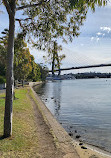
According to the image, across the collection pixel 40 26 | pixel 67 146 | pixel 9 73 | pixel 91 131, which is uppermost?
pixel 40 26

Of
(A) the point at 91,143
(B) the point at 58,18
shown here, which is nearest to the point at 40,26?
(B) the point at 58,18

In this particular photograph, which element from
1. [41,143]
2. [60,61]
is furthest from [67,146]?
[60,61]

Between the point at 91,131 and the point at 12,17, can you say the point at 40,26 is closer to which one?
the point at 12,17

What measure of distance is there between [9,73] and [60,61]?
2.61 m

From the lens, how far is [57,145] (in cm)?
867

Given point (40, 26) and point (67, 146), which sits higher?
point (40, 26)

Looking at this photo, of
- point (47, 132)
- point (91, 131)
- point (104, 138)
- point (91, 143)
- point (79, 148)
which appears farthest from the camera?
point (91, 131)

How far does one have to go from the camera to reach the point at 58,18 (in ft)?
29.5

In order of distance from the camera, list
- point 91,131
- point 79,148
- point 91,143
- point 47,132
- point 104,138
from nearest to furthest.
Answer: point 79,148
point 47,132
point 91,143
point 104,138
point 91,131

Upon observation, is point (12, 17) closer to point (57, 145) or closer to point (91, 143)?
point (57, 145)

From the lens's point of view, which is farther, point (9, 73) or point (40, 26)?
point (40, 26)

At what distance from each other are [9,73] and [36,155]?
3.92 m

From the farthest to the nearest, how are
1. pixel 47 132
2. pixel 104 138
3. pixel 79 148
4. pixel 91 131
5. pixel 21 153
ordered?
1. pixel 91 131
2. pixel 104 138
3. pixel 47 132
4. pixel 79 148
5. pixel 21 153

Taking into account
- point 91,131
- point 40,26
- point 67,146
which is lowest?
point 91,131
